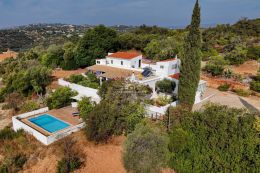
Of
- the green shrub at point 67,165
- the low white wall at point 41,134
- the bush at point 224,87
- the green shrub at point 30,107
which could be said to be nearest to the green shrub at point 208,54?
the bush at point 224,87

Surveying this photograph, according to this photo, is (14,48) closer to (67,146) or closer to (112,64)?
(112,64)

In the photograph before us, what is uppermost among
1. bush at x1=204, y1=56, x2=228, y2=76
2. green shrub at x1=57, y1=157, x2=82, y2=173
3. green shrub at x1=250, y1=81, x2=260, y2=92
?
bush at x1=204, y1=56, x2=228, y2=76

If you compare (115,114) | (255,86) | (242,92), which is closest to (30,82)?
(115,114)

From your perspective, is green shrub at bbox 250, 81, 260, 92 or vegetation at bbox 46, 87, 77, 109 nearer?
vegetation at bbox 46, 87, 77, 109

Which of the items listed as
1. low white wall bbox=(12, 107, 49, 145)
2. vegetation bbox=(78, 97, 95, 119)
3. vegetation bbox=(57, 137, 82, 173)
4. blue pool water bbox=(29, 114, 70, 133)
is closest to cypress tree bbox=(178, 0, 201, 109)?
vegetation bbox=(78, 97, 95, 119)

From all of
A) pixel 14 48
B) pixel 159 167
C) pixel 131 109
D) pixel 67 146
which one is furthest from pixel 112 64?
pixel 14 48

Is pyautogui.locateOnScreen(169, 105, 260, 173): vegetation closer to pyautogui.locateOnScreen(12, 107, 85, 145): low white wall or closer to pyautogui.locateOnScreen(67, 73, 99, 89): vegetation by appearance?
pyautogui.locateOnScreen(12, 107, 85, 145): low white wall
